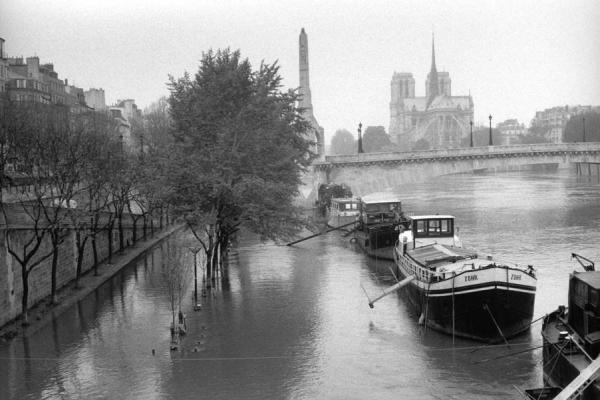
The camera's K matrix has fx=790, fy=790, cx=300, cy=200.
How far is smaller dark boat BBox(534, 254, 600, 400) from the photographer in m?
20.0

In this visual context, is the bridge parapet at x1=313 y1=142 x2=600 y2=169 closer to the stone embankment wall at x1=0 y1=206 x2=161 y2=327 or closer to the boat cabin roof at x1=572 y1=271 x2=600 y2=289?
the stone embankment wall at x1=0 y1=206 x2=161 y2=327

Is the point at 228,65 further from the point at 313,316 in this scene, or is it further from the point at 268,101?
the point at 313,316

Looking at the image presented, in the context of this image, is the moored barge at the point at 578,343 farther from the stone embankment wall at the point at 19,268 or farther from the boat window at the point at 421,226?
the stone embankment wall at the point at 19,268

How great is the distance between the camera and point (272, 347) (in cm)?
2997

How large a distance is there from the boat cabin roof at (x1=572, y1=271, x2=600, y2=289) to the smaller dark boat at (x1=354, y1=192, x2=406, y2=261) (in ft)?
93.2

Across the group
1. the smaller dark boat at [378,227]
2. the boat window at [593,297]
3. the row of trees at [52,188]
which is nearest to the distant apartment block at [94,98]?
the row of trees at [52,188]

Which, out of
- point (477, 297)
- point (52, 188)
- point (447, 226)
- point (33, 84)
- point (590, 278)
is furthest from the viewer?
point (33, 84)

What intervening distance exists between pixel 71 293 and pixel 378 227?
22.2 m

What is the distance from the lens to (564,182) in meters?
132

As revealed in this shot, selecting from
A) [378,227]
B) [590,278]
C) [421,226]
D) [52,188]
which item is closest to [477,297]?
[590,278]

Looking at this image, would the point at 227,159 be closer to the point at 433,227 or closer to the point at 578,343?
the point at 433,227

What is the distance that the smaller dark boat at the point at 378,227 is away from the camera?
53281 mm

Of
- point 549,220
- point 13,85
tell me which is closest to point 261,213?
point 549,220

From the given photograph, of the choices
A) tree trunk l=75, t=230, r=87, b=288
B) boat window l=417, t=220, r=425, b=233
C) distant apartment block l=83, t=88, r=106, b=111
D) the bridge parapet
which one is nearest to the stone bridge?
the bridge parapet
